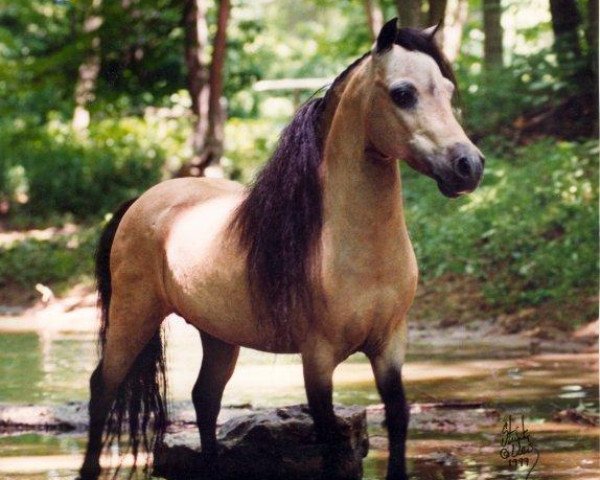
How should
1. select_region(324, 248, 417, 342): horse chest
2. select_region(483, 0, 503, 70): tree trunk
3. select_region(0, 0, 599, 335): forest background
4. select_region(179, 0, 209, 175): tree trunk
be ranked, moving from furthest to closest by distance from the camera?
select_region(179, 0, 209, 175): tree trunk < select_region(483, 0, 503, 70): tree trunk < select_region(0, 0, 599, 335): forest background < select_region(324, 248, 417, 342): horse chest

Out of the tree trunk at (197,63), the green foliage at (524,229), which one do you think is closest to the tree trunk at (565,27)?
the green foliage at (524,229)

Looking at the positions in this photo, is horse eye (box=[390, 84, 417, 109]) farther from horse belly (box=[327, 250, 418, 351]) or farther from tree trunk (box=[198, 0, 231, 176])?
tree trunk (box=[198, 0, 231, 176])

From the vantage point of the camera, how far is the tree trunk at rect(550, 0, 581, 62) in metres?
16.3

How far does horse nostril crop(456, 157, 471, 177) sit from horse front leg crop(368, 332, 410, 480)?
81 cm

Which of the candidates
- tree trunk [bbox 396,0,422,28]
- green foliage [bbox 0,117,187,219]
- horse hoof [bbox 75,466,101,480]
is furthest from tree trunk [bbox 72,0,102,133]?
horse hoof [bbox 75,466,101,480]

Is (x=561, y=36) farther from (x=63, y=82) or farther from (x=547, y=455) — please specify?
(x=547, y=455)

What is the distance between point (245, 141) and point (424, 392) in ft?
46.0

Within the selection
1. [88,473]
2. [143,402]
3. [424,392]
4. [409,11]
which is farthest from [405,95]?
[409,11]

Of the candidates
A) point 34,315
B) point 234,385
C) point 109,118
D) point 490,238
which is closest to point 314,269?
point 234,385

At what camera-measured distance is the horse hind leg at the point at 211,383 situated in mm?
5805

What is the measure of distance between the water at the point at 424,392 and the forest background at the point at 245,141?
5.90 ft

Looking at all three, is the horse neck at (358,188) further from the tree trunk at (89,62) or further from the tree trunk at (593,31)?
the tree trunk at (89,62)

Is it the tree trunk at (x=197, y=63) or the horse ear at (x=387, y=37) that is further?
the tree trunk at (x=197, y=63)

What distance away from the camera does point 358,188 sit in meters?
4.84
